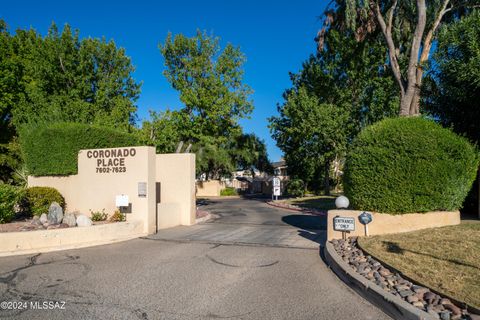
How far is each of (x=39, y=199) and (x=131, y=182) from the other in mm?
3657

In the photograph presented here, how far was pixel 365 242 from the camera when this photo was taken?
818cm

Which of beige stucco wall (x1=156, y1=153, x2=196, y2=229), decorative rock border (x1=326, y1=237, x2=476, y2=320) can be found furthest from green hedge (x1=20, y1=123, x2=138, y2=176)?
decorative rock border (x1=326, y1=237, x2=476, y2=320)

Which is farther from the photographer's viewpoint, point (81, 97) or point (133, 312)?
point (81, 97)

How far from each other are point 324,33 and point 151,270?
1824cm

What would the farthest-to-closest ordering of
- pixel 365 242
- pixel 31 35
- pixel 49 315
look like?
pixel 31 35
pixel 365 242
pixel 49 315

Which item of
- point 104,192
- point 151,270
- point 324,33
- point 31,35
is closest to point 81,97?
point 31,35

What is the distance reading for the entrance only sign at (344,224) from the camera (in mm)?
8922

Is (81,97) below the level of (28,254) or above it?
above

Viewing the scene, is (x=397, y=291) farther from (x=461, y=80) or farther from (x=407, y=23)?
(x=407, y=23)

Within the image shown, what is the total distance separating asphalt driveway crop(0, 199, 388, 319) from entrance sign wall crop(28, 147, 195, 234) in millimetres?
1939

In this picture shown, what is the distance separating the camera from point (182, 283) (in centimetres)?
636

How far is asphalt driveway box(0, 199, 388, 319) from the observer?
5039 mm

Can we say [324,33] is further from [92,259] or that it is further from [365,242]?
[92,259]

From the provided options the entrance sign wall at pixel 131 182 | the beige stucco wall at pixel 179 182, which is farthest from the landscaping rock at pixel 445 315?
the beige stucco wall at pixel 179 182
